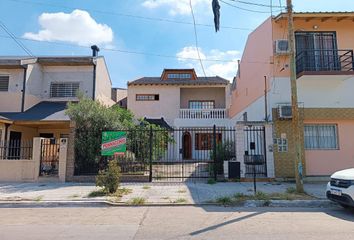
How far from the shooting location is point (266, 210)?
27.0 ft

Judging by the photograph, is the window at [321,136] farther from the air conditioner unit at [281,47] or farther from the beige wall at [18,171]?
the beige wall at [18,171]

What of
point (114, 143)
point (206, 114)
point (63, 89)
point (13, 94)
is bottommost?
point (114, 143)

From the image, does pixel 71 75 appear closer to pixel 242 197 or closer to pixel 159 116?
pixel 159 116

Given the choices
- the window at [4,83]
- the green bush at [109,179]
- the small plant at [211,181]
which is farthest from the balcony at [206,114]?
the green bush at [109,179]

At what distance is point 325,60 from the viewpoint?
14.6m

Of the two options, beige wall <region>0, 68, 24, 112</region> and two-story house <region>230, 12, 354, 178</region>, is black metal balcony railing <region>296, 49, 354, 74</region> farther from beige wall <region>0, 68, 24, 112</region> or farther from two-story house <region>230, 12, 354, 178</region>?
beige wall <region>0, 68, 24, 112</region>

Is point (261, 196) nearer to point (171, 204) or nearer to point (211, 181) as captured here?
point (171, 204)

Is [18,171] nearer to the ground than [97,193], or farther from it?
farther from it

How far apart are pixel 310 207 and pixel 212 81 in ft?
60.0

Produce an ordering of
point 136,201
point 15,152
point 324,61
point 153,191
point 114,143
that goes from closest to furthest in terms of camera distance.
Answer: point 136,201 < point 153,191 < point 114,143 < point 324,61 < point 15,152

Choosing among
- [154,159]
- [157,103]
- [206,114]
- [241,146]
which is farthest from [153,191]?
[157,103]

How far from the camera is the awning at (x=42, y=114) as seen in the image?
16188 millimetres

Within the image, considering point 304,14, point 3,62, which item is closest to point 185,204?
point 304,14

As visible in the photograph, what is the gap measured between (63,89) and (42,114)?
128 inches
